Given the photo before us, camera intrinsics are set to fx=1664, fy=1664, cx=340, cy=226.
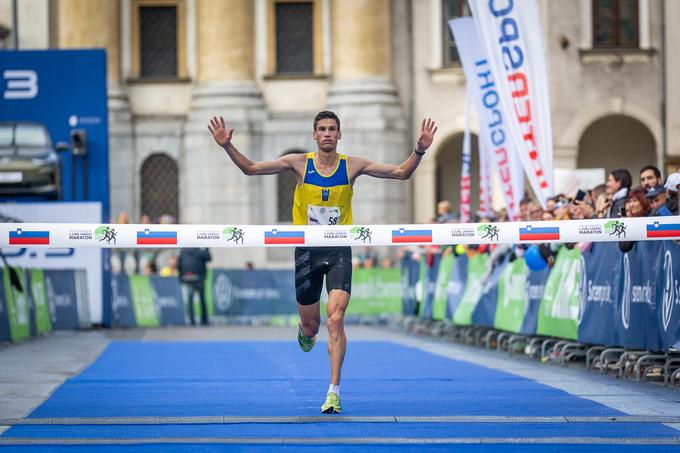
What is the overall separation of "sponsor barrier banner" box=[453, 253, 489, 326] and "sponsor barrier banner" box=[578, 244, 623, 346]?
19.0ft

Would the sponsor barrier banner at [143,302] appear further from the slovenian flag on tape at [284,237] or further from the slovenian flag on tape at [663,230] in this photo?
the slovenian flag on tape at [663,230]

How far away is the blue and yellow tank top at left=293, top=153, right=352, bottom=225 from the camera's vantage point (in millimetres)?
12234

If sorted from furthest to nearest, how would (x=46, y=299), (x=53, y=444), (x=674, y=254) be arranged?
1. (x=46, y=299)
2. (x=674, y=254)
3. (x=53, y=444)

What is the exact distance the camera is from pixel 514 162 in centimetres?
2373

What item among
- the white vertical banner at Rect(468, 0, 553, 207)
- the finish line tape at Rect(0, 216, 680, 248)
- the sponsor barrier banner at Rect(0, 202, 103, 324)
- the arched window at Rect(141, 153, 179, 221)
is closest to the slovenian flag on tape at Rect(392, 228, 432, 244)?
the finish line tape at Rect(0, 216, 680, 248)

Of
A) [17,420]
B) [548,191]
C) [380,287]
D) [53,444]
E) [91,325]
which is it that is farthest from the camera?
[380,287]

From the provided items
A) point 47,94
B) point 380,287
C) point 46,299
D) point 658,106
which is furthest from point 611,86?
point 46,299

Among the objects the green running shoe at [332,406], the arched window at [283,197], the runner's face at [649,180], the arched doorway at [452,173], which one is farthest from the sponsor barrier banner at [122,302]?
the green running shoe at [332,406]

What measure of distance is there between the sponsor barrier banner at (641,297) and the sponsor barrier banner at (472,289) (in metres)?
7.45

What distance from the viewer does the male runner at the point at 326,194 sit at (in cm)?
1201

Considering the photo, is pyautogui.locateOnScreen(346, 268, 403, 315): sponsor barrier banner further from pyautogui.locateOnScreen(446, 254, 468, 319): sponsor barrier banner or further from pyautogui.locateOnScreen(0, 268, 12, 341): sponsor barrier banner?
pyautogui.locateOnScreen(0, 268, 12, 341): sponsor barrier banner

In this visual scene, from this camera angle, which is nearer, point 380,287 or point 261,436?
point 261,436

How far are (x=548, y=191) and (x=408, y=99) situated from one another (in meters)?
27.6

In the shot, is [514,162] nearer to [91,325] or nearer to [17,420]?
[91,325]
